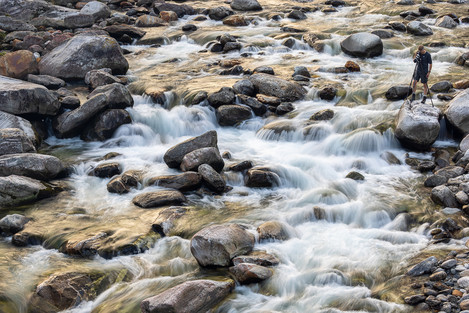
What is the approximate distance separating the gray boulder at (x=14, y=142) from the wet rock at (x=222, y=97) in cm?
516

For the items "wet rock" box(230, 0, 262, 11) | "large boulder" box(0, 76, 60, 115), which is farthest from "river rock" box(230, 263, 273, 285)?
"wet rock" box(230, 0, 262, 11)

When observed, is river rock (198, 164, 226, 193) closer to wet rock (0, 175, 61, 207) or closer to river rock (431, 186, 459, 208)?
wet rock (0, 175, 61, 207)

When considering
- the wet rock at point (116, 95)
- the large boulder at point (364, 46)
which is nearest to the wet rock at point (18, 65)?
the wet rock at point (116, 95)

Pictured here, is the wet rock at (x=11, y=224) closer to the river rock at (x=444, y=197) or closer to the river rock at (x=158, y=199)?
the river rock at (x=158, y=199)

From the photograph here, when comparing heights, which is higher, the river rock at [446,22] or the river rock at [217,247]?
the river rock at [446,22]

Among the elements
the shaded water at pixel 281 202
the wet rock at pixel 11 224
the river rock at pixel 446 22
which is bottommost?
the shaded water at pixel 281 202

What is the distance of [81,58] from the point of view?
1639 centimetres

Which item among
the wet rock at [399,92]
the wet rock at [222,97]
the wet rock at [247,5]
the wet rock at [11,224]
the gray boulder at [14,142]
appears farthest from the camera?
the wet rock at [247,5]

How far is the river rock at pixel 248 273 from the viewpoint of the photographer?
7.50 meters

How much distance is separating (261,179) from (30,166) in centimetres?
510

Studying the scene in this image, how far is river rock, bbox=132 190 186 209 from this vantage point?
32.6 feet

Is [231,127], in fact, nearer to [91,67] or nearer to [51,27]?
[91,67]

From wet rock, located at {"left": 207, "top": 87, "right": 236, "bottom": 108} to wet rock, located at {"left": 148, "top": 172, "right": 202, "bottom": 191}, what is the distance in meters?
4.21

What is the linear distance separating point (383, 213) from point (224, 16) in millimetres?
17543
